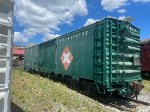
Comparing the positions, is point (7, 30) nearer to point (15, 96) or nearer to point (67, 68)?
point (15, 96)

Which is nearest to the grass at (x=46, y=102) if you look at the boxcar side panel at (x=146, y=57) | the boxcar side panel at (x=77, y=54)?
the boxcar side panel at (x=77, y=54)

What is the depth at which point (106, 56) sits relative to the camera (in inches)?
427

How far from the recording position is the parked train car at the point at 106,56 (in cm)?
1096

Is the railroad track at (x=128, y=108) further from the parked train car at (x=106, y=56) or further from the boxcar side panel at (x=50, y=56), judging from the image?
the boxcar side panel at (x=50, y=56)

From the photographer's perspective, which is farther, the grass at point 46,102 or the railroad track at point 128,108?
the railroad track at point 128,108

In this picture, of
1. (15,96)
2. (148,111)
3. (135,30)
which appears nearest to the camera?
(15,96)

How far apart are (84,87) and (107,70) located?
313 cm

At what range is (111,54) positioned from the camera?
430 inches

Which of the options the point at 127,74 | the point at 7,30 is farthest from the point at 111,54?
the point at 7,30

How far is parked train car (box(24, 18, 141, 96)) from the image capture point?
11.0 meters

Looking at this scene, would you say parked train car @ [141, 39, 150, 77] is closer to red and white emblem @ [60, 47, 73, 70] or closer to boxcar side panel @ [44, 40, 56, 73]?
boxcar side panel @ [44, 40, 56, 73]

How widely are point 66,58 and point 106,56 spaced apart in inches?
199

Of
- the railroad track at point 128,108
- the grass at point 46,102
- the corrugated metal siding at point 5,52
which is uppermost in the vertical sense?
the corrugated metal siding at point 5,52

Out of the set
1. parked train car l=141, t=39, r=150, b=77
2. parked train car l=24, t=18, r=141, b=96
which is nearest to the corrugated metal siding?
parked train car l=24, t=18, r=141, b=96
